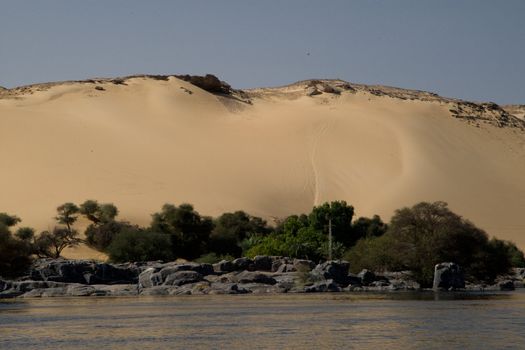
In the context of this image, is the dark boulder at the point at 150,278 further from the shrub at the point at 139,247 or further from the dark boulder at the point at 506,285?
the dark boulder at the point at 506,285

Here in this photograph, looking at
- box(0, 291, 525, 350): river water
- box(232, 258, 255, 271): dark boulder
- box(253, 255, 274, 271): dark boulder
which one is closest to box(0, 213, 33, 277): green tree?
box(0, 291, 525, 350): river water

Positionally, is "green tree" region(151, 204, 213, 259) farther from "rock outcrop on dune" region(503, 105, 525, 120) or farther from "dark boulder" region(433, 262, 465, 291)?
"rock outcrop on dune" region(503, 105, 525, 120)

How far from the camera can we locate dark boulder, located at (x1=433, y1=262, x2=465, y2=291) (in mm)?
43719

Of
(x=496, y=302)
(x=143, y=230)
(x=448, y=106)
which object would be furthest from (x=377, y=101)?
(x=496, y=302)

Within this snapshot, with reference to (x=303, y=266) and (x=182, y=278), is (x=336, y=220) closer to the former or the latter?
(x=303, y=266)

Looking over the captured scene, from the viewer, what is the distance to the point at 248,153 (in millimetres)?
81438

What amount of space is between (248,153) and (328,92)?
692 inches

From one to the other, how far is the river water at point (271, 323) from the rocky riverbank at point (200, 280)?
4.46 m

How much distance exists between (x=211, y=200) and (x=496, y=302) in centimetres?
3656

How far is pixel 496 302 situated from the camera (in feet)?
119

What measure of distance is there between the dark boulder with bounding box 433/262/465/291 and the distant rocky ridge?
46767mm

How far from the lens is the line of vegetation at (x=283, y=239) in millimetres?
45312

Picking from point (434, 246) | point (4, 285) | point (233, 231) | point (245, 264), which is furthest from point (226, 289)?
point (233, 231)

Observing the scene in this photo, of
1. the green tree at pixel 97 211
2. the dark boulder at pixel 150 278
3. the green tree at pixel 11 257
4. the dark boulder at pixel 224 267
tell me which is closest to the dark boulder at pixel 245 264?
the dark boulder at pixel 224 267
